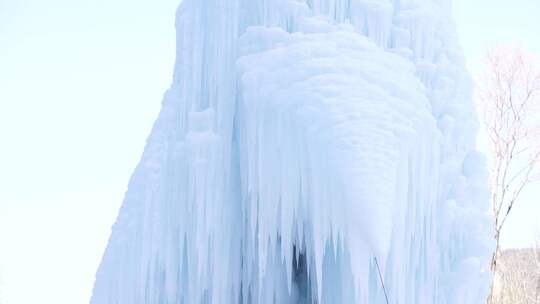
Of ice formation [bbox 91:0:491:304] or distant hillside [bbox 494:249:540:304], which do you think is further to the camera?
distant hillside [bbox 494:249:540:304]

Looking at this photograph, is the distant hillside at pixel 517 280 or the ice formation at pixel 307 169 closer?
the ice formation at pixel 307 169

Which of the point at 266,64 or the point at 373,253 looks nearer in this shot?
the point at 373,253

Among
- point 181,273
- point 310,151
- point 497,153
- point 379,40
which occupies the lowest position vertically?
point 181,273

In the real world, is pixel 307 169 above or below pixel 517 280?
above

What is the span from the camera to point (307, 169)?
3.66 meters

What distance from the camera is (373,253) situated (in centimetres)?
353

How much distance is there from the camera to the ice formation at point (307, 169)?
3592mm

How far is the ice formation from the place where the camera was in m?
3.59

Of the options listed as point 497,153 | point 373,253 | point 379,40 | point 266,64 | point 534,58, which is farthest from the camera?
point 534,58

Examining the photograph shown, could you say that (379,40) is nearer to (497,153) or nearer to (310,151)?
(310,151)

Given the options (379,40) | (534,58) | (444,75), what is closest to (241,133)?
(379,40)

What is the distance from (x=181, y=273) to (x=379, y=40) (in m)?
1.66

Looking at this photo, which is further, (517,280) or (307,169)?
(517,280)

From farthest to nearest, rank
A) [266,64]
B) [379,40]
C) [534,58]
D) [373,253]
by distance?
[534,58]
[379,40]
[266,64]
[373,253]
